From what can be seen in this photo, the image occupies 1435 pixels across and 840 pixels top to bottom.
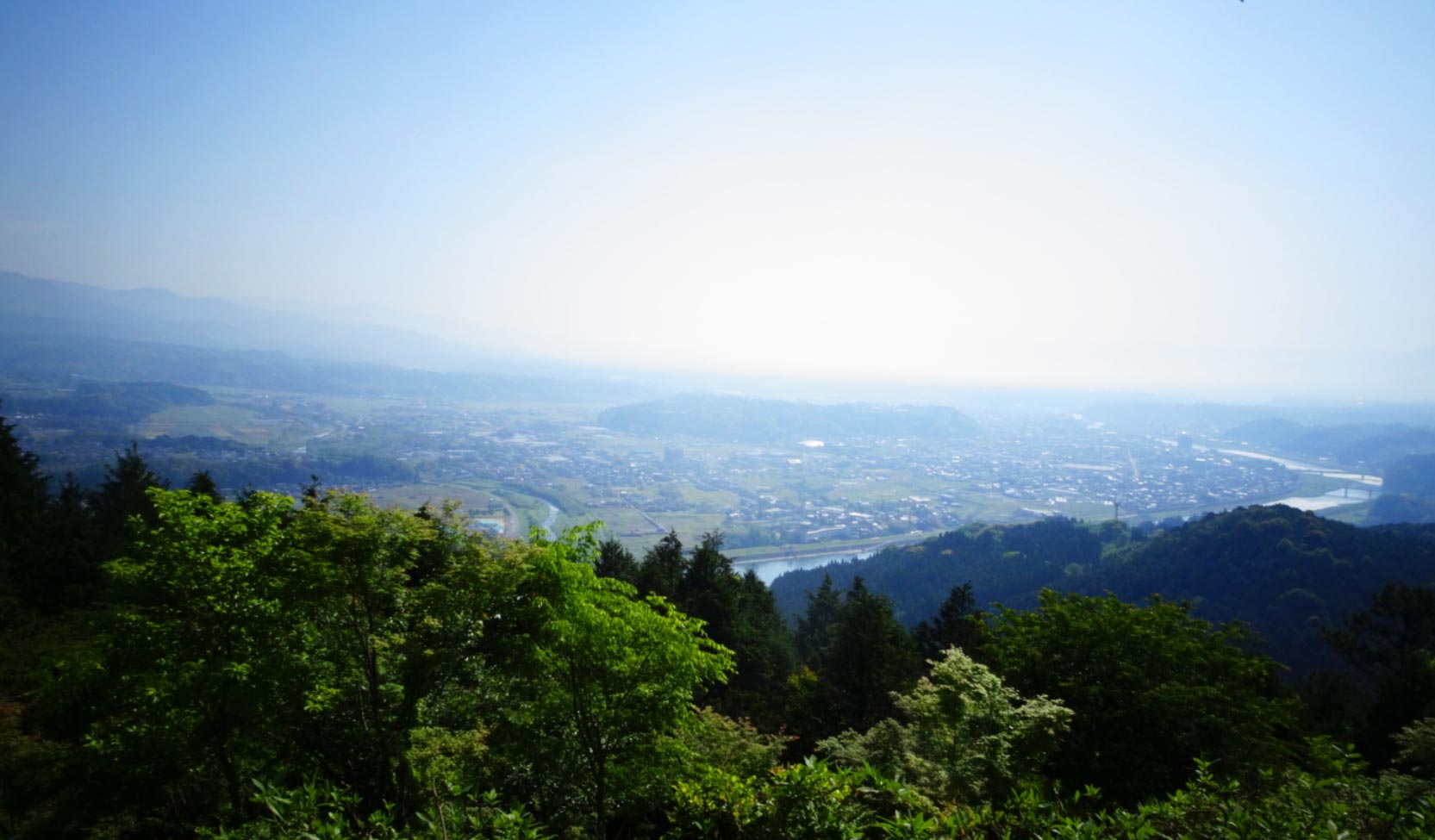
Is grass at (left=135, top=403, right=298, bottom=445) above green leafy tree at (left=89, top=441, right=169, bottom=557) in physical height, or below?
below

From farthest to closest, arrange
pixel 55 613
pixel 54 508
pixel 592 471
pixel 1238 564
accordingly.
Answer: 1. pixel 592 471
2. pixel 1238 564
3. pixel 54 508
4. pixel 55 613

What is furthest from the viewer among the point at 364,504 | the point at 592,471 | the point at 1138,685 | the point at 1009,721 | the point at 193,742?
the point at 592,471

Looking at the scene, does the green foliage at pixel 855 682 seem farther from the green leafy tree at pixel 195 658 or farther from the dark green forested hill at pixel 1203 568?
the dark green forested hill at pixel 1203 568

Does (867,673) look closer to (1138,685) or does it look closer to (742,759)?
(1138,685)

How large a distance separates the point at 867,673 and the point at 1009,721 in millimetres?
11226

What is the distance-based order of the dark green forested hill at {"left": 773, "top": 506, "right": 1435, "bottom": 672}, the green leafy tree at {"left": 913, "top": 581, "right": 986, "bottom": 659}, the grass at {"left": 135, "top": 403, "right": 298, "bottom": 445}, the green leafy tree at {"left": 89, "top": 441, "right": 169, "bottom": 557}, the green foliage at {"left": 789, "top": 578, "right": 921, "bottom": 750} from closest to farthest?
1. the green foliage at {"left": 789, "top": 578, "right": 921, "bottom": 750}
2. the green leafy tree at {"left": 89, "top": 441, "right": 169, "bottom": 557}
3. the green leafy tree at {"left": 913, "top": 581, "right": 986, "bottom": 659}
4. the dark green forested hill at {"left": 773, "top": 506, "right": 1435, "bottom": 672}
5. the grass at {"left": 135, "top": 403, "right": 298, "bottom": 445}

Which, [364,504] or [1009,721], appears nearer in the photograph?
[364,504]

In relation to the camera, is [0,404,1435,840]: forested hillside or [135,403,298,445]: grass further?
[135,403,298,445]: grass

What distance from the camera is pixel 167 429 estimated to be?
11544cm

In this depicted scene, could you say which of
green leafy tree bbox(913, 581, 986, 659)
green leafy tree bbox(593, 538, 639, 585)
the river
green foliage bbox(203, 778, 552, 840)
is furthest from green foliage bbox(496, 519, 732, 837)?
the river

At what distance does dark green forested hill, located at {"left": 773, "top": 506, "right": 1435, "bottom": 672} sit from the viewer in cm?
5000

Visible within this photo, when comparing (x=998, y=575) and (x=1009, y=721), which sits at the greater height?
(x=1009, y=721)

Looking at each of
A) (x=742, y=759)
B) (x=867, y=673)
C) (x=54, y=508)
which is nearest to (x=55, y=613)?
(x=54, y=508)

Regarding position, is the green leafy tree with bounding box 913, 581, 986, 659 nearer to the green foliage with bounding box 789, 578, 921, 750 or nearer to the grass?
the green foliage with bounding box 789, 578, 921, 750
